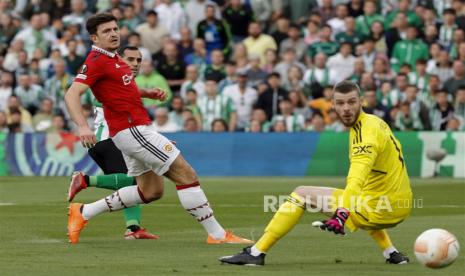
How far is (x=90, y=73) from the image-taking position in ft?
39.0

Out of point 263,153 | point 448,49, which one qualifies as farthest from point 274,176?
point 448,49

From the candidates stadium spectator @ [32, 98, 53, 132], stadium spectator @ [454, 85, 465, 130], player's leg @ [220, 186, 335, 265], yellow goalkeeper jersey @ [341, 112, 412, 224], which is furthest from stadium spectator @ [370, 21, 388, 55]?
player's leg @ [220, 186, 335, 265]

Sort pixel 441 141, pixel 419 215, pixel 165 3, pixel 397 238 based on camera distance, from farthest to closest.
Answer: pixel 165 3
pixel 441 141
pixel 419 215
pixel 397 238

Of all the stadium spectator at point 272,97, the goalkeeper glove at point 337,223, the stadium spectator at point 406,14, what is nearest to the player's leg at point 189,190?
the goalkeeper glove at point 337,223

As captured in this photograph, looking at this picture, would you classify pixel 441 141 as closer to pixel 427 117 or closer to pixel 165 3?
pixel 427 117

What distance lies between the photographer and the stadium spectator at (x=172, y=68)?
27219 millimetres

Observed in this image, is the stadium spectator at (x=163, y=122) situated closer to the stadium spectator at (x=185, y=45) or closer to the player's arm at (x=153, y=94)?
the stadium spectator at (x=185, y=45)

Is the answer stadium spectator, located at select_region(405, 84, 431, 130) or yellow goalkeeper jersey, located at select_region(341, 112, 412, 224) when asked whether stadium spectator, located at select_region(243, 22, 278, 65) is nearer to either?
stadium spectator, located at select_region(405, 84, 431, 130)

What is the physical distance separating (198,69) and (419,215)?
12.1 m

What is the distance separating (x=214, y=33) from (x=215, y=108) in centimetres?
270

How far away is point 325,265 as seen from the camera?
34.2 ft

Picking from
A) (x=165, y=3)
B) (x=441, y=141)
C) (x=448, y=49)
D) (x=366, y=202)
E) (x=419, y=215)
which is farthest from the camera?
(x=165, y=3)

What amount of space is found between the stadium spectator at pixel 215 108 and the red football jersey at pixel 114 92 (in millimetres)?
13677

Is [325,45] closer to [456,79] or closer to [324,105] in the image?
[324,105]
